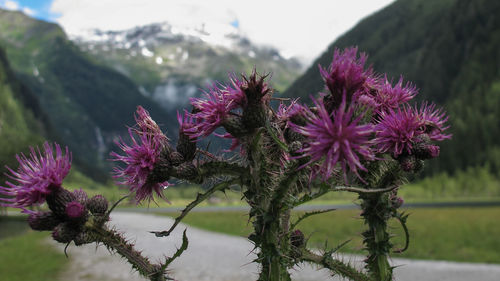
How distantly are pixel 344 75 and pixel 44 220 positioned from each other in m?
1.69

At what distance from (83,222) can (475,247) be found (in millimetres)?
35541

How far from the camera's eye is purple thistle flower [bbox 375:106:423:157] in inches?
90.0

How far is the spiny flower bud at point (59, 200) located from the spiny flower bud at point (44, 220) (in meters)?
0.05

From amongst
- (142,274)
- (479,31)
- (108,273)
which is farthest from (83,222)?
(479,31)

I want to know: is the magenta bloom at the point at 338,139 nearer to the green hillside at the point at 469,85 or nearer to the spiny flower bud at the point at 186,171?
the spiny flower bud at the point at 186,171

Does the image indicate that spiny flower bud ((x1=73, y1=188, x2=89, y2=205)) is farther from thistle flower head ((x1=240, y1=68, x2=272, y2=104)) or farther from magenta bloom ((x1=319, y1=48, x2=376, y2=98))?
magenta bloom ((x1=319, y1=48, x2=376, y2=98))

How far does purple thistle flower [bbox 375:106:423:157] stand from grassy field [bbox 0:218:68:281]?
25846 mm

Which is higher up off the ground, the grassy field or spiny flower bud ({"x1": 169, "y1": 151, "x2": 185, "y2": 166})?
spiny flower bud ({"x1": 169, "y1": 151, "x2": 185, "y2": 166})

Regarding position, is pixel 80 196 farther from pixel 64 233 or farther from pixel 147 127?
pixel 147 127

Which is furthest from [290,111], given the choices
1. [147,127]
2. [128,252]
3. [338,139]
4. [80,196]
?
[80,196]

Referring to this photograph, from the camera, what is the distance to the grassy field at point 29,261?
2498 centimetres

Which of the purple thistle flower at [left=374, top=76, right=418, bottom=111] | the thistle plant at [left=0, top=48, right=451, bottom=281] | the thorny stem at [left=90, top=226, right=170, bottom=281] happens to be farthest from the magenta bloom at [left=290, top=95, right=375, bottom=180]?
the thorny stem at [left=90, top=226, right=170, bottom=281]

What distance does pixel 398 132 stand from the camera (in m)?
2.34

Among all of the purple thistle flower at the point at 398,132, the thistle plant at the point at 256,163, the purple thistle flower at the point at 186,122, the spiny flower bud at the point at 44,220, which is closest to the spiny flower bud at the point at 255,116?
the thistle plant at the point at 256,163
